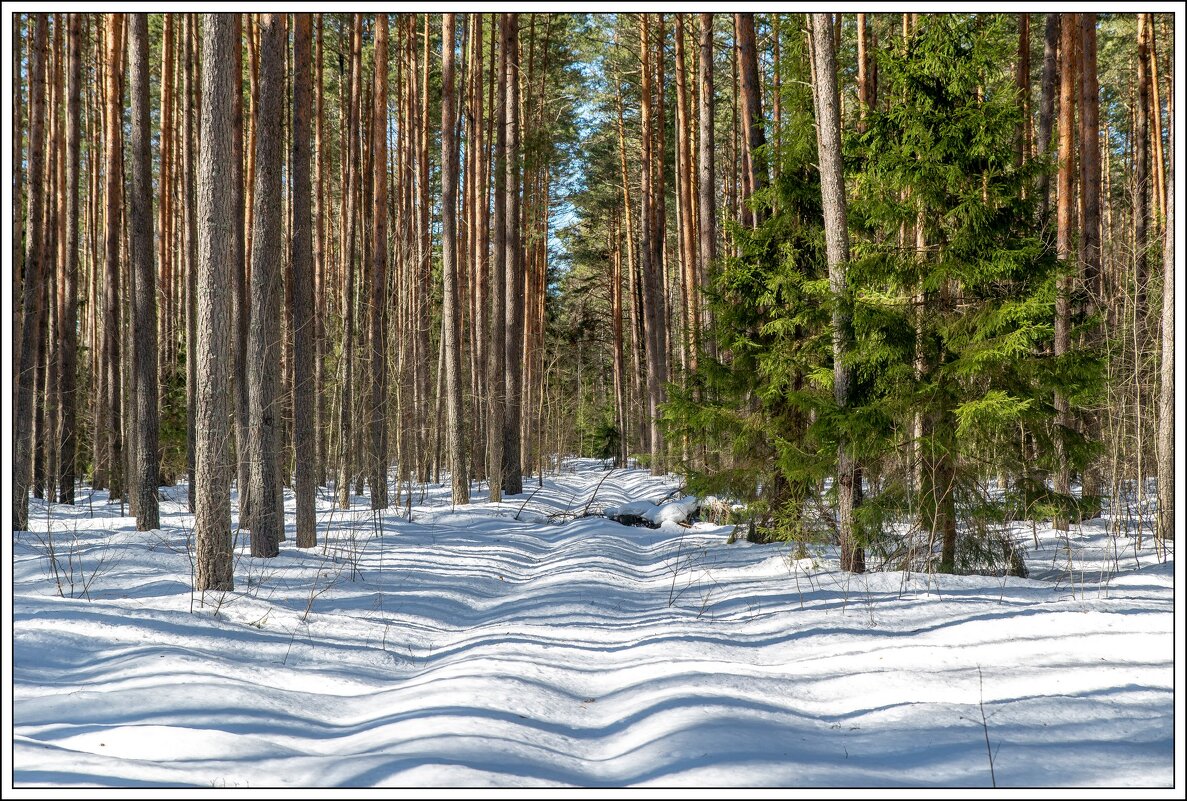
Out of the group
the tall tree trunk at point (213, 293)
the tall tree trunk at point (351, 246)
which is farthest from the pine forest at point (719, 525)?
the tall tree trunk at point (351, 246)

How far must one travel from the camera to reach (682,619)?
6.02m

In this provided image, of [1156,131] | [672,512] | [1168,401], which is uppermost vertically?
[1156,131]

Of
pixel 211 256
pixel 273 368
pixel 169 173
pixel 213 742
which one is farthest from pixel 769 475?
pixel 169 173

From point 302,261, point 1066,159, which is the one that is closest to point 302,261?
point 302,261

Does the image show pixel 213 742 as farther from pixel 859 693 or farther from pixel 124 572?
pixel 124 572

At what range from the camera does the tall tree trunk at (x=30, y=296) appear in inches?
393

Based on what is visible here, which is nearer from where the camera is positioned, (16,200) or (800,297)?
(16,200)

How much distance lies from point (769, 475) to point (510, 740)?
621cm

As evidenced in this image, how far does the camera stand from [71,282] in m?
13.1

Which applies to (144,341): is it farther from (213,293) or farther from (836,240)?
(836,240)

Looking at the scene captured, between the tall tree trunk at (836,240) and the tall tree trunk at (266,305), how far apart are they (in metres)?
5.14

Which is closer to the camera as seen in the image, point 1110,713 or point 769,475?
point 1110,713

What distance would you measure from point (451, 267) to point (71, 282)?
237 inches

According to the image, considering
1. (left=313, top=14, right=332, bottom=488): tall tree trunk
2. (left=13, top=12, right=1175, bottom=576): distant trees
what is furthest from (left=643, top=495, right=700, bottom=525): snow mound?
(left=313, top=14, right=332, bottom=488): tall tree trunk
